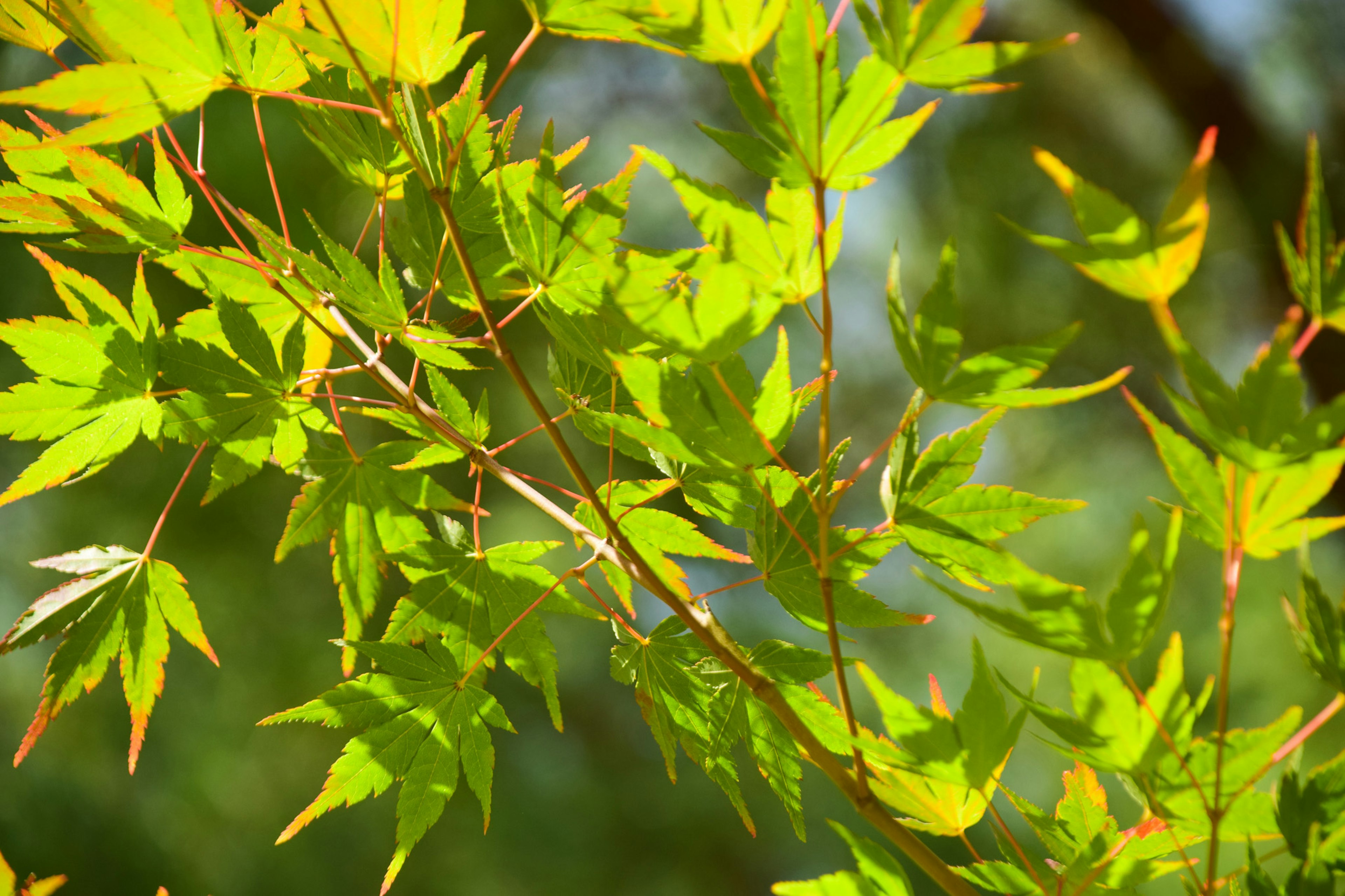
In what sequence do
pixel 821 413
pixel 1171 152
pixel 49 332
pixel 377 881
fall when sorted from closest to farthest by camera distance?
pixel 821 413 → pixel 49 332 → pixel 377 881 → pixel 1171 152

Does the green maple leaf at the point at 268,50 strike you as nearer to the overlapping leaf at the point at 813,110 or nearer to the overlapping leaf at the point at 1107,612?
the overlapping leaf at the point at 813,110

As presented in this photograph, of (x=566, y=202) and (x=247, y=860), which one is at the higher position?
(x=566, y=202)

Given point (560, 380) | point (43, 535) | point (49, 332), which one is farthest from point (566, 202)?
point (43, 535)

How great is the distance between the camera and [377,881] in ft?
6.37

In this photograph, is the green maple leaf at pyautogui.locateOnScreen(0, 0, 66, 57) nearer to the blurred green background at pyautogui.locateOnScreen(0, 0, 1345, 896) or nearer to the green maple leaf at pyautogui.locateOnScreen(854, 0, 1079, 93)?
the green maple leaf at pyautogui.locateOnScreen(854, 0, 1079, 93)

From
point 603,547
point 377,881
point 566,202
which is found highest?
point 566,202

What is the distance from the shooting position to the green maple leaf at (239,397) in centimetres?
36

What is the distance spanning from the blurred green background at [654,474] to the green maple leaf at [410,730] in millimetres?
1452

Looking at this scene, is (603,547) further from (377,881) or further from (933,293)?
(377,881)

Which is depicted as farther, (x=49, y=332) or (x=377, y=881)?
(x=377, y=881)

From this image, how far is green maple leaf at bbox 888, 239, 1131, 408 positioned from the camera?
0.23 metres

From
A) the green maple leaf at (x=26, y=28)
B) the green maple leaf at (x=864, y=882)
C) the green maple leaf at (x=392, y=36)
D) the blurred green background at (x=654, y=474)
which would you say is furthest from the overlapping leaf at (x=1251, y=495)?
the blurred green background at (x=654, y=474)

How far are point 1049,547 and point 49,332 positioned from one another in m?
2.46

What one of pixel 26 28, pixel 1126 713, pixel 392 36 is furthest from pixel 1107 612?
pixel 26 28
